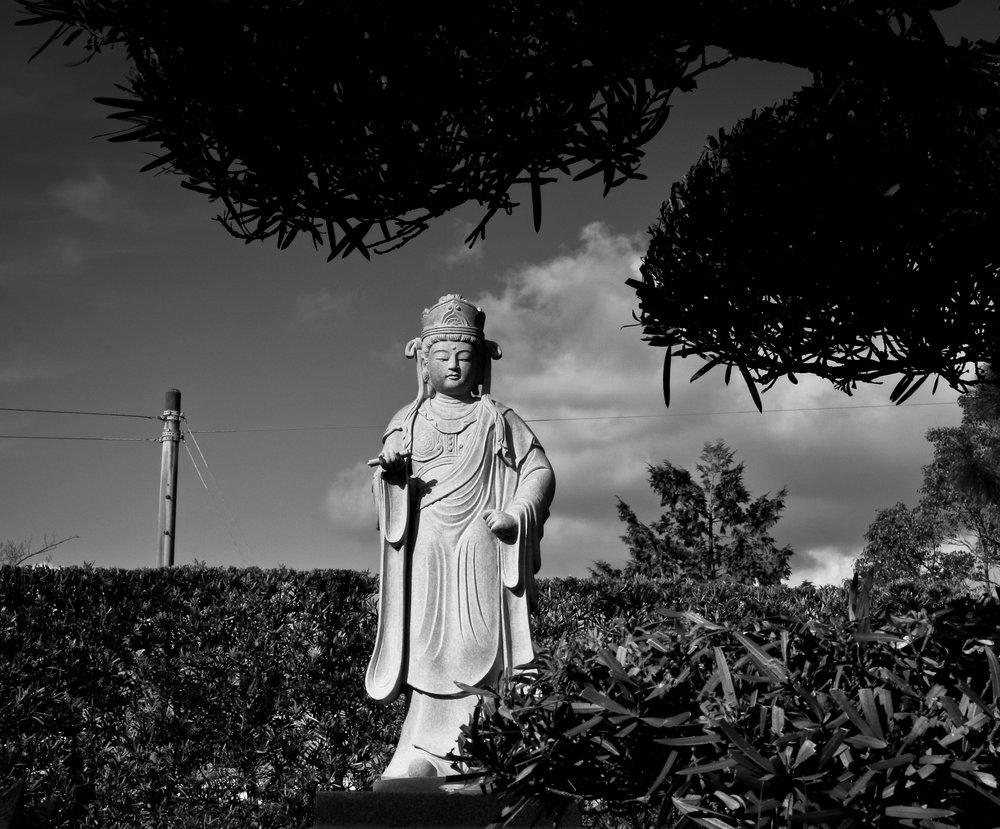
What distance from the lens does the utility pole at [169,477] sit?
→ 15742mm

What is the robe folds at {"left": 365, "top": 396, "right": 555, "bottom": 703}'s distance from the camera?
6449 millimetres

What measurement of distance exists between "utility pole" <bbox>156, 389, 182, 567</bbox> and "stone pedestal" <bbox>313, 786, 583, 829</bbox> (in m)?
10.3

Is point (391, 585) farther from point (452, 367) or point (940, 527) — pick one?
point (940, 527)

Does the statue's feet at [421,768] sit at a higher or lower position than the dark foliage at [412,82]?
lower

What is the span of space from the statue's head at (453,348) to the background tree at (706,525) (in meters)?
23.6

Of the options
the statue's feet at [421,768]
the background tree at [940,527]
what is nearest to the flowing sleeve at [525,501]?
the statue's feet at [421,768]

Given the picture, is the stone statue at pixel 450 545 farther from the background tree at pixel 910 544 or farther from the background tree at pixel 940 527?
the background tree at pixel 910 544

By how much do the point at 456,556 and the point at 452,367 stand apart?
4.10 ft

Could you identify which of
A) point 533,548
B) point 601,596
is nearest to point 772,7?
point 533,548

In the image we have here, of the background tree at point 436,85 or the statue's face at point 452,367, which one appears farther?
the statue's face at point 452,367

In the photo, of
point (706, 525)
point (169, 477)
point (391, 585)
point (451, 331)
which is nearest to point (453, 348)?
point (451, 331)

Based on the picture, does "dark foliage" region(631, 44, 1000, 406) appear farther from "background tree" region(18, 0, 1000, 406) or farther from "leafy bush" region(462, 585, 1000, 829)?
"leafy bush" region(462, 585, 1000, 829)

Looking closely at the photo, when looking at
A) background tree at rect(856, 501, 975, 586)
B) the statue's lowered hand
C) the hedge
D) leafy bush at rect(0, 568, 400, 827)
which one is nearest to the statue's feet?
the statue's lowered hand

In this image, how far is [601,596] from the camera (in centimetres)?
1209
